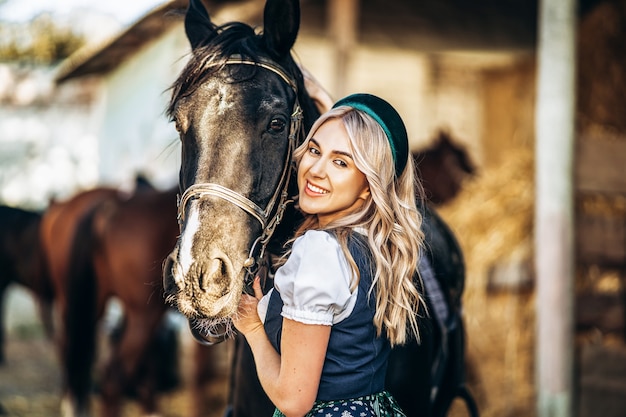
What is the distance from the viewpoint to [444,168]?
248 inches

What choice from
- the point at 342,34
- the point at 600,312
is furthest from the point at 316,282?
the point at 342,34

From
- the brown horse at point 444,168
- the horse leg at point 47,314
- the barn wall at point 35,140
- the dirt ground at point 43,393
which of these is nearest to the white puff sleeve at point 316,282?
the dirt ground at point 43,393

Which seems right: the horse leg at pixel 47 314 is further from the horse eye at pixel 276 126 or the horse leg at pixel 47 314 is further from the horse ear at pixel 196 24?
the horse eye at pixel 276 126

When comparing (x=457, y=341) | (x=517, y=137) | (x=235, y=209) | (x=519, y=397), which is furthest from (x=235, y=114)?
(x=517, y=137)

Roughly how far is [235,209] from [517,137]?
7.81 meters

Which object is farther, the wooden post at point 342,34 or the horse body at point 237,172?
the wooden post at point 342,34

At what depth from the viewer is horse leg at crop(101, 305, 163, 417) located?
4.25 metres

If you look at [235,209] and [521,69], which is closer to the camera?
[235,209]

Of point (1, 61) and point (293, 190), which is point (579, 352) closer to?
point (293, 190)

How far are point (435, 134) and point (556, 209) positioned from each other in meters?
5.39

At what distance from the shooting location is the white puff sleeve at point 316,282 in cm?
151

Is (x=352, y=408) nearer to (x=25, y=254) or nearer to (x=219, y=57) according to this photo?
(x=219, y=57)

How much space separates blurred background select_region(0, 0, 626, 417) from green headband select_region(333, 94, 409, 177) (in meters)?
0.62

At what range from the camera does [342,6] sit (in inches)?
228
